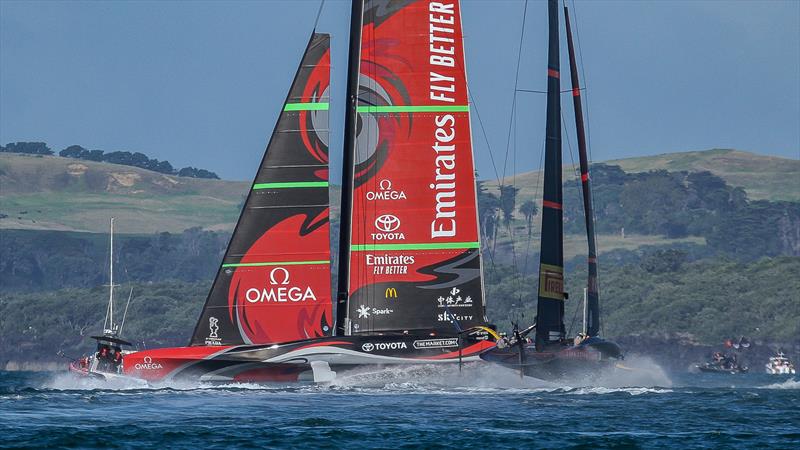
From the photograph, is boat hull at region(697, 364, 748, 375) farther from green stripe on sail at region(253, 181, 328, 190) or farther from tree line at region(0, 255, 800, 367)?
green stripe on sail at region(253, 181, 328, 190)

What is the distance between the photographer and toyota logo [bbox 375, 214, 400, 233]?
50688 millimetres

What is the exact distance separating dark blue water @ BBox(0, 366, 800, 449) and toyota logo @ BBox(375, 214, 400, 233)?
4836 mm

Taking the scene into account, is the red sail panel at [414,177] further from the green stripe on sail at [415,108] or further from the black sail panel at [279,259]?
the black sail panel at [279,259]

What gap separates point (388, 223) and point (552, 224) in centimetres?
544

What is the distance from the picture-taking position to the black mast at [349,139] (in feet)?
167

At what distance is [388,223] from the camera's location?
1996 inches

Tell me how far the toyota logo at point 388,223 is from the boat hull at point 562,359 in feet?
16.7

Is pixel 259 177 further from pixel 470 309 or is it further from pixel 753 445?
pixel 753 445

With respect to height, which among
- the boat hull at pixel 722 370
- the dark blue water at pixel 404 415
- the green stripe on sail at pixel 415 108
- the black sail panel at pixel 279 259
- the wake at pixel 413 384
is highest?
the green stripe on sail at pixel 415 108

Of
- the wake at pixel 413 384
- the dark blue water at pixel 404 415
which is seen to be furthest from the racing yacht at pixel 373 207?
the dark blue water at pixel 404 415

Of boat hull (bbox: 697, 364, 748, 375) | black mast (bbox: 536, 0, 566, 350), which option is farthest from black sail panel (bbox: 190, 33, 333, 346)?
boat hull (bbox: 697, 364, 748, 375)

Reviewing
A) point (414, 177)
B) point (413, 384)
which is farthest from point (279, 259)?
point (413, 384)

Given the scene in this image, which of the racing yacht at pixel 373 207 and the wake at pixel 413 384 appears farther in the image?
the racing yacht at pixel 373 207

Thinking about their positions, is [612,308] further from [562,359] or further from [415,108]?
[562,359]
